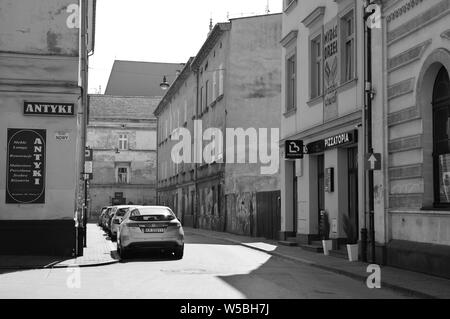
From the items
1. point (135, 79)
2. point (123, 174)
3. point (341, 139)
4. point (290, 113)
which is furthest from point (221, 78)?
point (135, 79)

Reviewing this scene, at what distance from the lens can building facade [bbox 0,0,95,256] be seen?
16641 millimetres

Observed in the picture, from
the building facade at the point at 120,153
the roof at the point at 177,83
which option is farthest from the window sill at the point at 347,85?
the building facade at the point at 120,153

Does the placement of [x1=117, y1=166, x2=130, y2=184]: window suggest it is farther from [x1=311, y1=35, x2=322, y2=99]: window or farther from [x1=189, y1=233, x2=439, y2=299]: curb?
[x1=311, y1=35, x2=322, y2=99]: window

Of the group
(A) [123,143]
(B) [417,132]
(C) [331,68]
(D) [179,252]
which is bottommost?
(D) [179,252]

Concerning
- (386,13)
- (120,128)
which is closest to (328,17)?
(386,13)

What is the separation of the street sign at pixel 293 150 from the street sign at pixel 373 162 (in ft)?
20.3

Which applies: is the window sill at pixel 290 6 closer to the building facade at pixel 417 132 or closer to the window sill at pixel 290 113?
the window sill at pixel 290 113

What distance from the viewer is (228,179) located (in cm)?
3434

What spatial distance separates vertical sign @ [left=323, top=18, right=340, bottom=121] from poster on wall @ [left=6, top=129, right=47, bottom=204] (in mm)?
8651

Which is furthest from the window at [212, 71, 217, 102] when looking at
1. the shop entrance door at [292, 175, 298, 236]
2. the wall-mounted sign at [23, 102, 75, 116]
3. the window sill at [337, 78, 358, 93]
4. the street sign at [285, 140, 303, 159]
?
the wall-mounted sign at [23, 102, 75, 116]

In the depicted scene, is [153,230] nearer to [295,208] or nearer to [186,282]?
[186,282]

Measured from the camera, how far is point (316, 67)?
21328mm

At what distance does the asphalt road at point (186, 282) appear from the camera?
411 inches

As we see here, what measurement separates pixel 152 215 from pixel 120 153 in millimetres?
51212
